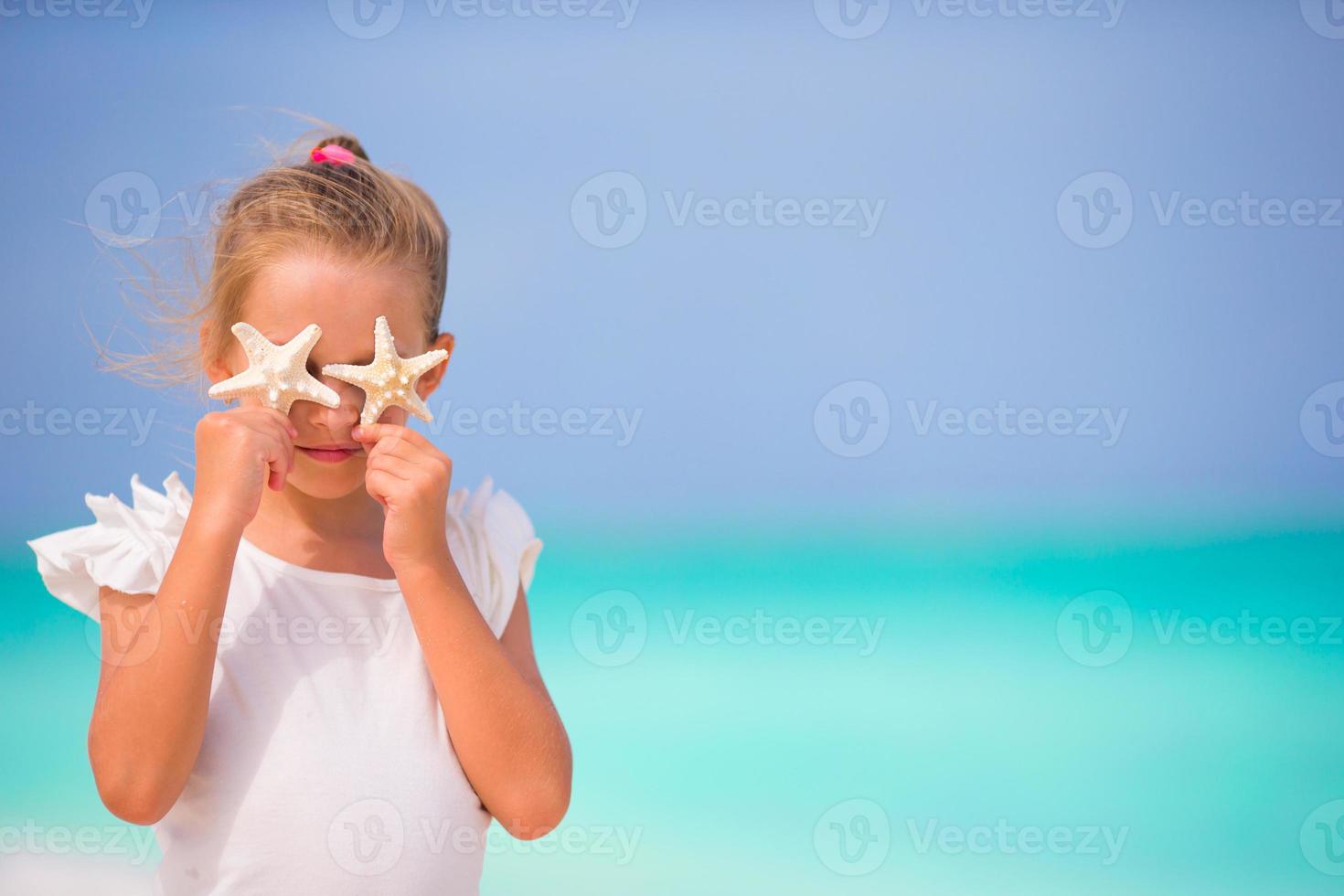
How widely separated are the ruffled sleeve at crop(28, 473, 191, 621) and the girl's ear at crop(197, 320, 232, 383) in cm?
20

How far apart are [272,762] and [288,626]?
187 mm

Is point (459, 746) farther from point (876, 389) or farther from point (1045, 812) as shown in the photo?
point (876, 389)

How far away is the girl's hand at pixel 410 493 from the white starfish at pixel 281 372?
3.7 inches

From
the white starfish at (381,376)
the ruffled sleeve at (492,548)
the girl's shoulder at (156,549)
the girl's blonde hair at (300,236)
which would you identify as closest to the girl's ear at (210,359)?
the girl's blonde hair at (300,236)

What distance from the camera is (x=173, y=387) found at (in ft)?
7.13

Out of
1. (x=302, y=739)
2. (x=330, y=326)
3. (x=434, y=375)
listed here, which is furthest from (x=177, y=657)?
(x=434, y=375)

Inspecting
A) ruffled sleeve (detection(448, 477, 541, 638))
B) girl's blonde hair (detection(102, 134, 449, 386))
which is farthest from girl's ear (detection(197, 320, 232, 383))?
ruffled sleeve (detection(448, 477, 541, 638))

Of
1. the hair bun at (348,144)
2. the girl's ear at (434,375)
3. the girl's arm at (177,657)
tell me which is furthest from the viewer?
the hair bun at (348,144)

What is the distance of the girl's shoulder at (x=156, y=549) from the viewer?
1727mm

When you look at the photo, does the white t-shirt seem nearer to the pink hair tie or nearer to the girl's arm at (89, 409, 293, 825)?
the girl's arm at (89, 409, 293, 825)

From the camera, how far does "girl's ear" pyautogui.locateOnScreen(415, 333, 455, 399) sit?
1.91m

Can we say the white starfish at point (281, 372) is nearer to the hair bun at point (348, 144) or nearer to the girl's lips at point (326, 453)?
the girl's lips at point (326, 453)

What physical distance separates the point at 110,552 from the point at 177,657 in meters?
0.27

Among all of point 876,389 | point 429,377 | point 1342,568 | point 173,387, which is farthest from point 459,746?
point 1342,568
